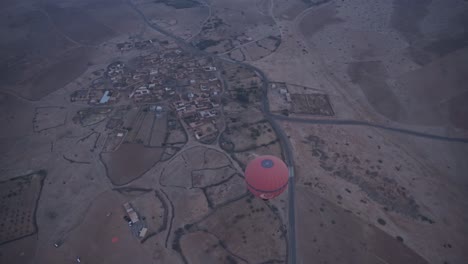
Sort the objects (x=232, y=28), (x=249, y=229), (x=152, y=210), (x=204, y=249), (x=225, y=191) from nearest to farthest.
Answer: (x=204, y=249) → (x=249, y=229) → (x=152, y=210) → (x=225, y=191) → (x=232, y=28)

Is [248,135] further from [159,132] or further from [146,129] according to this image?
[146,129]

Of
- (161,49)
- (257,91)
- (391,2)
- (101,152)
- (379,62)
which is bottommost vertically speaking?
(101,152)

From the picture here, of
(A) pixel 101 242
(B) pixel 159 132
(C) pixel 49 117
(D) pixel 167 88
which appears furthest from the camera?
(D) pixel 167 88

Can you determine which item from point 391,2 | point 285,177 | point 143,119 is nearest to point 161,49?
point 143,119

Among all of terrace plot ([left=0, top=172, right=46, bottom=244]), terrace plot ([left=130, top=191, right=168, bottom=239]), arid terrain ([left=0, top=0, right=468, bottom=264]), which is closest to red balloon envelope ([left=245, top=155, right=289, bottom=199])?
arid terrain ([left=0, top=0, right=468, bottom=264])

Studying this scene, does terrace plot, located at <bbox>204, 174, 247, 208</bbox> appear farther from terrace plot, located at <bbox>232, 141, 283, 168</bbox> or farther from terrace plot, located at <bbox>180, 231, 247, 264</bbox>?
terrace plot, located at <bbox>180, 231, 247, 264</bbox>

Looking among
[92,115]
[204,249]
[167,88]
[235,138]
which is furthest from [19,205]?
[235,138]

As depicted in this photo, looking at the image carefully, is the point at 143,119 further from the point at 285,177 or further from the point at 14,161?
the point at 285,177
